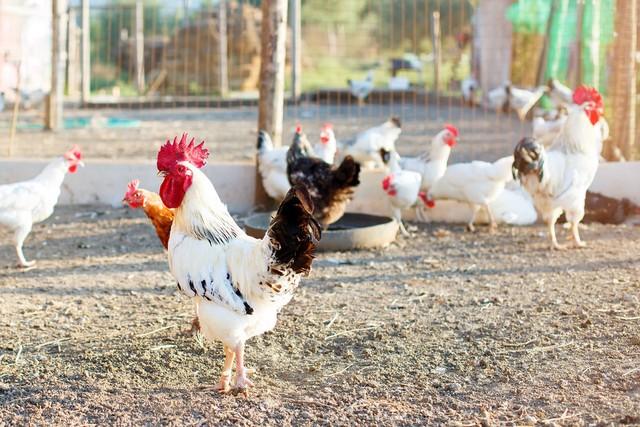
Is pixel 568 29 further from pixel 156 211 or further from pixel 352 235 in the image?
pixel 156 211

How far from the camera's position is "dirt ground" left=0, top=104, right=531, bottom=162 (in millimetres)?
12285

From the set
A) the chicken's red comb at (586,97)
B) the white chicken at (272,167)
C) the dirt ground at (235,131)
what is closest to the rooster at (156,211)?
the white chicken at (272,167)

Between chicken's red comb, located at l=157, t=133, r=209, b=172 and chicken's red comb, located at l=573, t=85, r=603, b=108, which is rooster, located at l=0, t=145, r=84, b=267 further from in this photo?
chicken's red comb, located at l=573, t=85, r=603, b=108

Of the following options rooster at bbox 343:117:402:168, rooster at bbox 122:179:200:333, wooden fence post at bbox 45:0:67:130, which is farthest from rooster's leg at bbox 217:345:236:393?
wooden fence post at bbox 45:0:67:130

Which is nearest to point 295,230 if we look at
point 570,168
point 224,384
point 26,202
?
point 224,384

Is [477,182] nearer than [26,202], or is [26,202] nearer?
[26,202]

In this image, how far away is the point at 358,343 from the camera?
4914 mm

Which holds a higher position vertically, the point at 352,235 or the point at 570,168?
the point at 570,168

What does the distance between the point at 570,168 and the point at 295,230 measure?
4.33 m

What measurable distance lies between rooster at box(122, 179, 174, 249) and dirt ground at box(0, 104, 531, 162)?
558cm

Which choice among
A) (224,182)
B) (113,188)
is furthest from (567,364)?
(113,188)

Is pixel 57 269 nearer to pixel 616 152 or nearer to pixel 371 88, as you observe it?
pixel 616 152

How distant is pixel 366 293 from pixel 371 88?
1471 centimetres

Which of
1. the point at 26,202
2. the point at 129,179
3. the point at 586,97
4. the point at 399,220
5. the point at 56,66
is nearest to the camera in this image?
the point at 26,202
